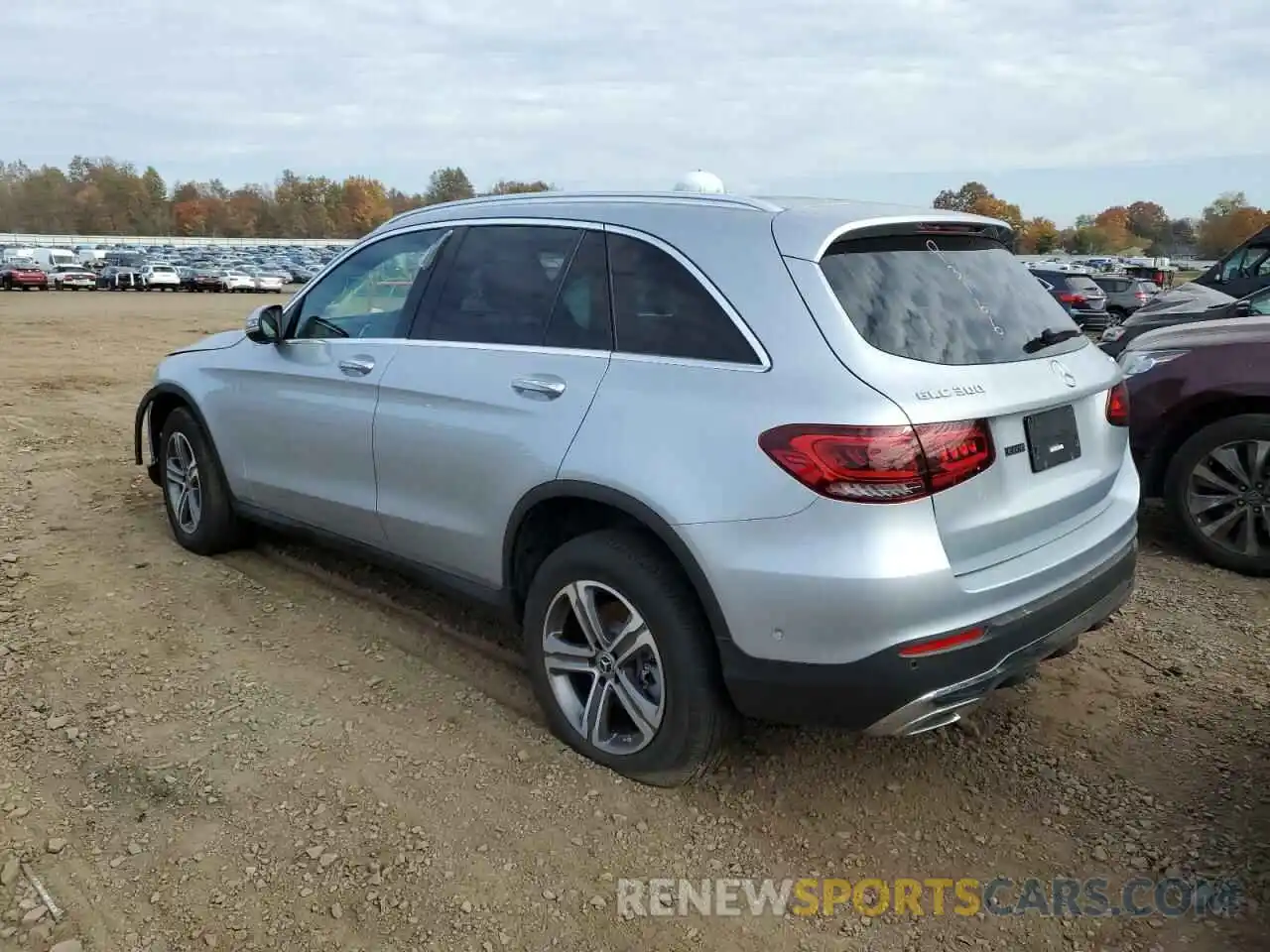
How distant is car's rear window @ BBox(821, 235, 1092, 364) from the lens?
9.14 ft

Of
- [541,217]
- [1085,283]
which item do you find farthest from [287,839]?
[1085,283]

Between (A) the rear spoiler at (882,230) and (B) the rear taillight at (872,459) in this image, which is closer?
(B) the rear taillight at (872,459)

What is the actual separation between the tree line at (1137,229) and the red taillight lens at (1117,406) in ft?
183

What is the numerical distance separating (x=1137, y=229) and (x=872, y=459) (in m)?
90.8

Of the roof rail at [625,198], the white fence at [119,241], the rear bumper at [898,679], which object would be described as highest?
the white fence at [119,241]

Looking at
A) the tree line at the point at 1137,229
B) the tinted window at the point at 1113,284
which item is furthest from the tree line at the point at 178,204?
the tinted window at the point at 1113,284

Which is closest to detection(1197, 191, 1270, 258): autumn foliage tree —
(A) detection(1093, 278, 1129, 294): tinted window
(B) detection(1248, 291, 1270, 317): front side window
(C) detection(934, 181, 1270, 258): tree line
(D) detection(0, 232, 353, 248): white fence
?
(C) detection(934, 181, 1270, 258): tree line

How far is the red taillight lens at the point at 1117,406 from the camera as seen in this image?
3.34m

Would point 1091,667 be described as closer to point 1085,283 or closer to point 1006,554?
point 1006,554

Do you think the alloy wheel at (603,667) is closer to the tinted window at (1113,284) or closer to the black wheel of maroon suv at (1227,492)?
the black wheel of maroon suv at (1227,492)

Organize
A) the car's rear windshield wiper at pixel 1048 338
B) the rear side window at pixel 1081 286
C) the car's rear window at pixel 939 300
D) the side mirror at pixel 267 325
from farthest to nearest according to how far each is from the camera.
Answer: the rear side window at pixel 1081 286, the side mirror at pixel 267 325, the car's rear windshield wiper at pixel 1048 338, the car's rear window at pixel 939 300

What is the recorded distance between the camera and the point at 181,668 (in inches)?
157

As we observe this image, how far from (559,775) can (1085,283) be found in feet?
66.4

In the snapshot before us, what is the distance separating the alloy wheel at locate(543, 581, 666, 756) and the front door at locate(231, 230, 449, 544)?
1.08 metres
